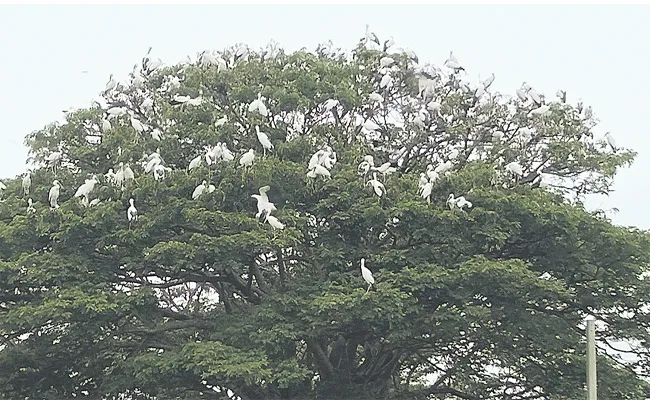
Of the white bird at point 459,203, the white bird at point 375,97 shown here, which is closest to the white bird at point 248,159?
the white bird at point 375,97

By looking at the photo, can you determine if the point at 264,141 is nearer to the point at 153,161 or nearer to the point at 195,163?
the point at 195,163

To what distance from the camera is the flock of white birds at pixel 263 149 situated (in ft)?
30.4

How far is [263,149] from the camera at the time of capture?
32.2 feet

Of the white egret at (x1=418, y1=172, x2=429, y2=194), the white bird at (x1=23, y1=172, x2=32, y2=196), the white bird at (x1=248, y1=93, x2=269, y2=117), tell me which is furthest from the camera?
the white bird at (x1=23, y1=172, x2=32, y2=196)

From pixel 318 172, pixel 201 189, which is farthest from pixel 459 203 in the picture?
pixel 201 189

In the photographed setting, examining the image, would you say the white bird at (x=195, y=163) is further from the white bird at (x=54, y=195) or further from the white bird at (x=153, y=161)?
the white bird at (x=54, y=195)

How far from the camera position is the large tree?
9078mm

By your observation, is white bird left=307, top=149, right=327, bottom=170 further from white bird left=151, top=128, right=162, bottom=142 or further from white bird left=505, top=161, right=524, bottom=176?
white bird left=505, top=161, right=524, bottom=176

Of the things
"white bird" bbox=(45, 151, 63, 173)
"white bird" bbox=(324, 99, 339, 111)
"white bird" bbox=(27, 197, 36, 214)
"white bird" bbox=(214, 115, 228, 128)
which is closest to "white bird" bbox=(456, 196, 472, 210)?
"white bird" bbox=(324, 99, 339, 111)

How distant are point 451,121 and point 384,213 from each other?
2374 millimetres

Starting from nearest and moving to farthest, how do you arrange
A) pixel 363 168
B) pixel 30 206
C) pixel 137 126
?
1. pixel 363 168
2. pixel 30 206
3. pixel 137 126

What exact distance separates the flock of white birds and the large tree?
0.04 metres

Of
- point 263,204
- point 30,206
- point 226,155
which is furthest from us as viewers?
point 30,206

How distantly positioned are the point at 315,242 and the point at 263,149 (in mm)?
1152
